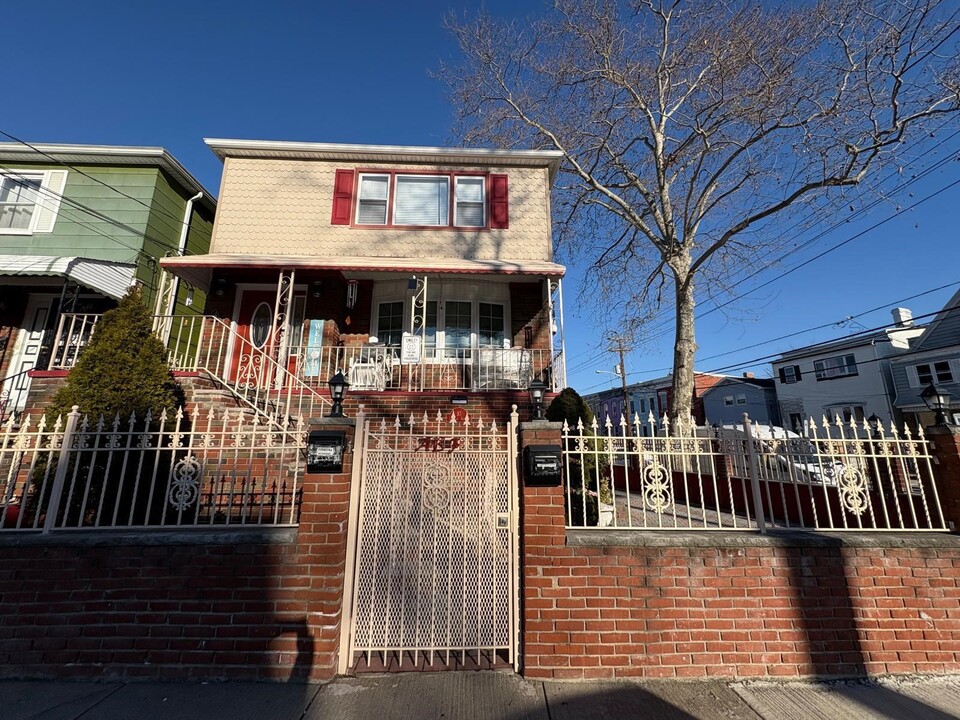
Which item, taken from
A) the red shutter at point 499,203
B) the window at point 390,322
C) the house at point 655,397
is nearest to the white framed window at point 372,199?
the window at point 390,322

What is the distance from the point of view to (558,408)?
269 inches

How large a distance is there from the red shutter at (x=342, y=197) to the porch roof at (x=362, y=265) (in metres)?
1.34

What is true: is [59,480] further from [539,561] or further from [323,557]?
[539,561]

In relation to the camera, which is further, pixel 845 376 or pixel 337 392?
pixel 845 376

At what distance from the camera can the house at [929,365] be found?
2233cm

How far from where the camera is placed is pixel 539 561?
3.44 m

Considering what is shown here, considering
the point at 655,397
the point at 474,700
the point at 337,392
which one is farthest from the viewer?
the point at 655,397

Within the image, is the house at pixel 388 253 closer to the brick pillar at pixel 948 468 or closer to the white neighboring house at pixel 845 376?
the brick pillar at pixel 948 468

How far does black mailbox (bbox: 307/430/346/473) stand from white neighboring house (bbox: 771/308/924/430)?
27.2 meters

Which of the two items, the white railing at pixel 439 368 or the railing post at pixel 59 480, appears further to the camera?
the white railing at pixel 439 368

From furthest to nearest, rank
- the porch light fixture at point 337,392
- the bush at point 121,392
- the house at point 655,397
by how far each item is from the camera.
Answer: the house at point 655,397 → the bush at point 121,392 → the porch light fixture at point 337,392

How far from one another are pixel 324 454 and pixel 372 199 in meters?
8.63

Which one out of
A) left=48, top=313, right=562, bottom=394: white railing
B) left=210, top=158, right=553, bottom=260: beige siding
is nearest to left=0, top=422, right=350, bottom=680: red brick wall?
left=48, top=313, right=562, bottom=394: white railing

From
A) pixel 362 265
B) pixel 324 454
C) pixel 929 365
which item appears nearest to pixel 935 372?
pixel 929 365
